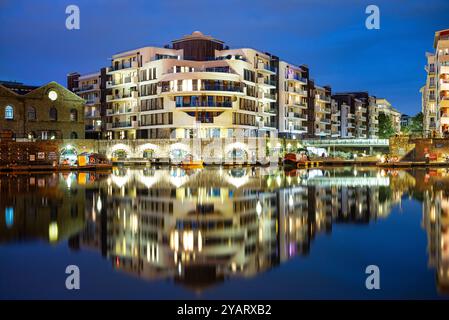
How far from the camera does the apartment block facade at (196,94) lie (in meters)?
80.4

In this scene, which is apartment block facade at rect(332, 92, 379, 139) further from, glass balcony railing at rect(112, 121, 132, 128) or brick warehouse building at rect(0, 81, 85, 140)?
brick warehouse building at rect(0, 81, 85, 140)

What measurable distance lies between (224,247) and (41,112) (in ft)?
220

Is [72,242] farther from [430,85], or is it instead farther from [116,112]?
[430,85]

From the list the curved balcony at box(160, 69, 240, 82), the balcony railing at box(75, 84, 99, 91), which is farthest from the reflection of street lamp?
the balcony railing at box(75, 84, 99, 91)

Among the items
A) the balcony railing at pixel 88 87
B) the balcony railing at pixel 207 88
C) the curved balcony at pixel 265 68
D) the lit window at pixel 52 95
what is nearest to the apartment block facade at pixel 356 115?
the curved balcony at pixel 265 68

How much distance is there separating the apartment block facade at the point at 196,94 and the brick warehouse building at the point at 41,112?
40.4 ft

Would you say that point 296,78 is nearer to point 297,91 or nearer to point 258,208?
point 297,91

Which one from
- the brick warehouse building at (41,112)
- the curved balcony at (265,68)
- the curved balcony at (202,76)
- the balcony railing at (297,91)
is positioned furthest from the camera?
the balcony railing at (297,91)

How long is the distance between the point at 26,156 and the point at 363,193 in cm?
4746

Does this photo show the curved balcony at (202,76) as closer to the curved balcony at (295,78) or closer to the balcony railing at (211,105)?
the balcony railing at (211,105)

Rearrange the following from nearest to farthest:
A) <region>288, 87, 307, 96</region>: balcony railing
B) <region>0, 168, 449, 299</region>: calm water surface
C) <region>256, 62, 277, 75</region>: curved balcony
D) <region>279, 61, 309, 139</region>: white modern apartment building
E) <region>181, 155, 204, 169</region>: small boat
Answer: <region>0, 168, 449, 299</region>: calm water surface
<region>181, 155, 204, 169</region>: small boat
<region>256, 62, 277, 75</region>: curved balcony
<region>279, 61, 309, 139</region>: white modern apartment building
<region>288, 87, 307, 96</region>: balcony railing

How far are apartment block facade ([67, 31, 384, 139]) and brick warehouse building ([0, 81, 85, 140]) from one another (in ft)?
40.4

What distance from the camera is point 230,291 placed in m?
10.7

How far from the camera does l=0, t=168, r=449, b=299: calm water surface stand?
11.1m
